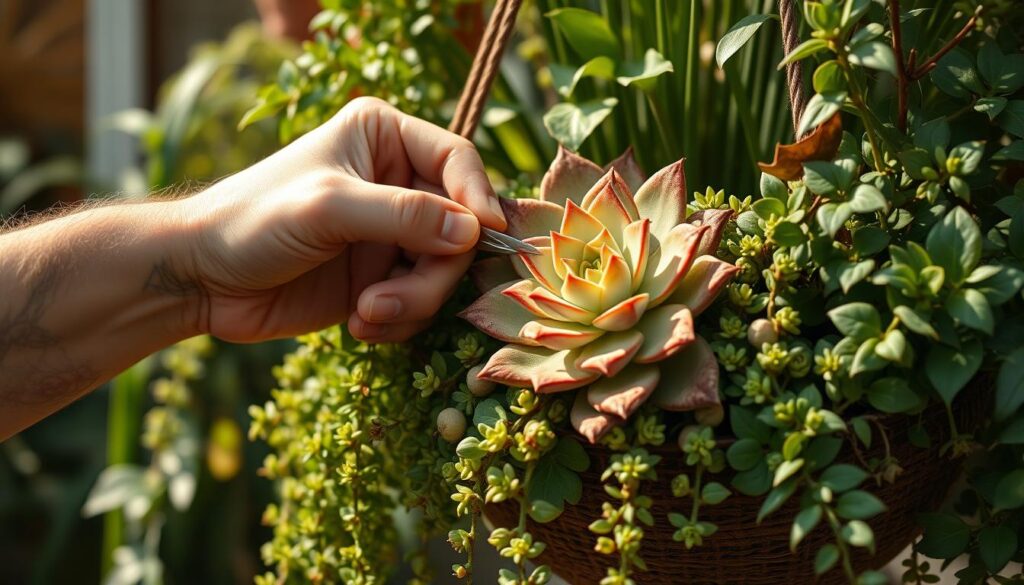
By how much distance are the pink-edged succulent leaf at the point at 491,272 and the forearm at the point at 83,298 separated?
9.3 inches

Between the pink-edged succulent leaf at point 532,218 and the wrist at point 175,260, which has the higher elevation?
the pink-edged succulent leaf at point 532,218

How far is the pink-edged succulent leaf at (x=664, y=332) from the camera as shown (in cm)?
52

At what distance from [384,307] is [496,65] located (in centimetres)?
19

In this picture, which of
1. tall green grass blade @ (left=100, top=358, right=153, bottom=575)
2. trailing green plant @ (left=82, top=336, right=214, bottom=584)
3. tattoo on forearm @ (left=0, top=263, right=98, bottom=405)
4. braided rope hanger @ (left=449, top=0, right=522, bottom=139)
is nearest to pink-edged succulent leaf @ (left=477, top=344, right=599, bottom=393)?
braided rope hanger @ (left=449, top=0, right=522, bottom=139)

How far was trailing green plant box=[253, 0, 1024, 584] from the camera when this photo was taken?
1.66ft

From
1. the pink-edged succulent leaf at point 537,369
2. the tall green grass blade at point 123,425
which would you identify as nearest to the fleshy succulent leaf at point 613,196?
the pink-edged succulent leaf at point 537,369

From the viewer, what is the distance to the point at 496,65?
0.68 m

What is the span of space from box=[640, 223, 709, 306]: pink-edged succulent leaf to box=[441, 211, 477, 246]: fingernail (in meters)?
0.13

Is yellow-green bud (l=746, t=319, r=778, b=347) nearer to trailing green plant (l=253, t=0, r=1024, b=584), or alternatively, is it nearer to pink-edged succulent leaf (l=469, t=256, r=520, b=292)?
trailing green plant (l=253, t=0, r=1024, b=584)

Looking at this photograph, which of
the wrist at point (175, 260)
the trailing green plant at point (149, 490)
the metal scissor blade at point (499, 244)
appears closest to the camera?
the metal scissor blade at point (499, 244)

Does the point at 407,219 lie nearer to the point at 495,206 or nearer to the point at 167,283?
the point at 495,206

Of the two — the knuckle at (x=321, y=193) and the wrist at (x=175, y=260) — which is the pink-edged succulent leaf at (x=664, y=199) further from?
the wrist at (x=175, y=260)

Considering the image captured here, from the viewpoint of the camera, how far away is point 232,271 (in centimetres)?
71

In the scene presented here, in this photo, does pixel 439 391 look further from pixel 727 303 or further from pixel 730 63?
pixel 730 63
